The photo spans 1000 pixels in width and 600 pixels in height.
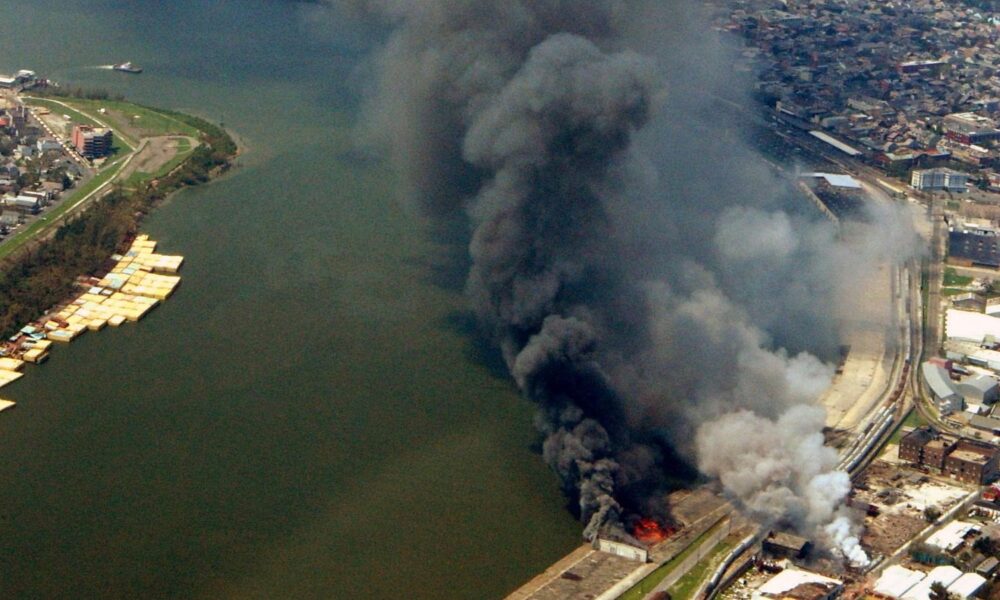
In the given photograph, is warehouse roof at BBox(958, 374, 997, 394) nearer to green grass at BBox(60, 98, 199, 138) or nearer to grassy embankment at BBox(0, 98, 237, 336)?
grassy embankment at BBox(0, 98, 237, 336)

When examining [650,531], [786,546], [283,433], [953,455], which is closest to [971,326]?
[953,455]

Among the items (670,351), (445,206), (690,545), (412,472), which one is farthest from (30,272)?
(690,545)

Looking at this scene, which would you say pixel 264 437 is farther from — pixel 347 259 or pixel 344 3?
pixel 344 3

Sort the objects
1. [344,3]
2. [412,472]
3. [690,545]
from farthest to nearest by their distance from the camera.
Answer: [344,3]
[412,472]
[690,545]

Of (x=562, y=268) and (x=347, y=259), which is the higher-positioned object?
(x=562, y=268)

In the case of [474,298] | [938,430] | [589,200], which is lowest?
[938,430]

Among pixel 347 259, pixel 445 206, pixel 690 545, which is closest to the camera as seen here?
pixel 690 545

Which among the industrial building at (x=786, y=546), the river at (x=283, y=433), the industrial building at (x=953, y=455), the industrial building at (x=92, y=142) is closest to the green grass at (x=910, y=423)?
the industrial building at (x=953, y=455)

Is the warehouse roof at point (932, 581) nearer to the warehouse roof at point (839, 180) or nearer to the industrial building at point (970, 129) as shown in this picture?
the warehouse roof at point (839, 180)
